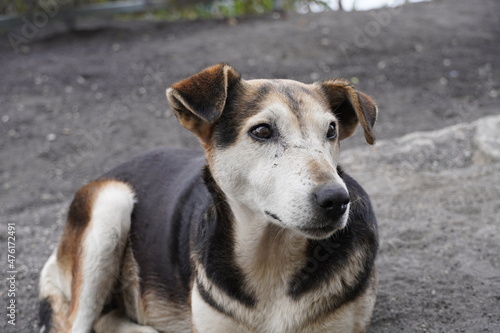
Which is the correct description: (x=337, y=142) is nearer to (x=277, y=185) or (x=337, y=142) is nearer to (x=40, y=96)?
(x=277, y=185)

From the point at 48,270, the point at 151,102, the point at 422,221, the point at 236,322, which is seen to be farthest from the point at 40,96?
the point at 236,322

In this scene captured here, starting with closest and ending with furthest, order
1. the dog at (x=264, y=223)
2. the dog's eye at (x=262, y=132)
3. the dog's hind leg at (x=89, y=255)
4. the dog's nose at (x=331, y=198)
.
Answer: the dog's nose at (x=331, y=198) < the dog at (x=264, y=223) < the dog's eye at (x=262, y=132) < the dog's hind leg at (x=89, y=255)

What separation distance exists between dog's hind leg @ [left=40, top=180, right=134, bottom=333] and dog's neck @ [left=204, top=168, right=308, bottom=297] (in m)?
1.11

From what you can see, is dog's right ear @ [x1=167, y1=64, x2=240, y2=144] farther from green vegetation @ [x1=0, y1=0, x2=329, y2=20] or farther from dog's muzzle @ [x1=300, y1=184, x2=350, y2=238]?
green vegetation @ [x1=0, y1=0, x2=329, y2=20]

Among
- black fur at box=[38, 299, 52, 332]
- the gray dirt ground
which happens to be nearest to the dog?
black fur at box=[38, 299, 52, 332]

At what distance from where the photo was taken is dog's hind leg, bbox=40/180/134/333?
396 cm

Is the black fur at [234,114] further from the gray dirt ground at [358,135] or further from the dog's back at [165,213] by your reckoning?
the gray dirt ground at [358,135]

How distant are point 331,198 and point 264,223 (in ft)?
2.12

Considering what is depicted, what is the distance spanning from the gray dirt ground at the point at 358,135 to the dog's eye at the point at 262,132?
146 centimetres

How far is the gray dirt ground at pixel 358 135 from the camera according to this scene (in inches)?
171

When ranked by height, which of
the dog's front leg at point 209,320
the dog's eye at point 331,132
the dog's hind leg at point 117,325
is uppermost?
the dog's eye at point 331,132

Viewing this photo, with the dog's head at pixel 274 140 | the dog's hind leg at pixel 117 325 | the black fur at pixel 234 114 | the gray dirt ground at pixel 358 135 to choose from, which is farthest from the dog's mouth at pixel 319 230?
the dog's hind leg at pixel 117 325

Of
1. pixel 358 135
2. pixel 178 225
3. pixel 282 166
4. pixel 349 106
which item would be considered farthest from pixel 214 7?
pixel 282 166

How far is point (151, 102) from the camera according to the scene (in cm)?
895
